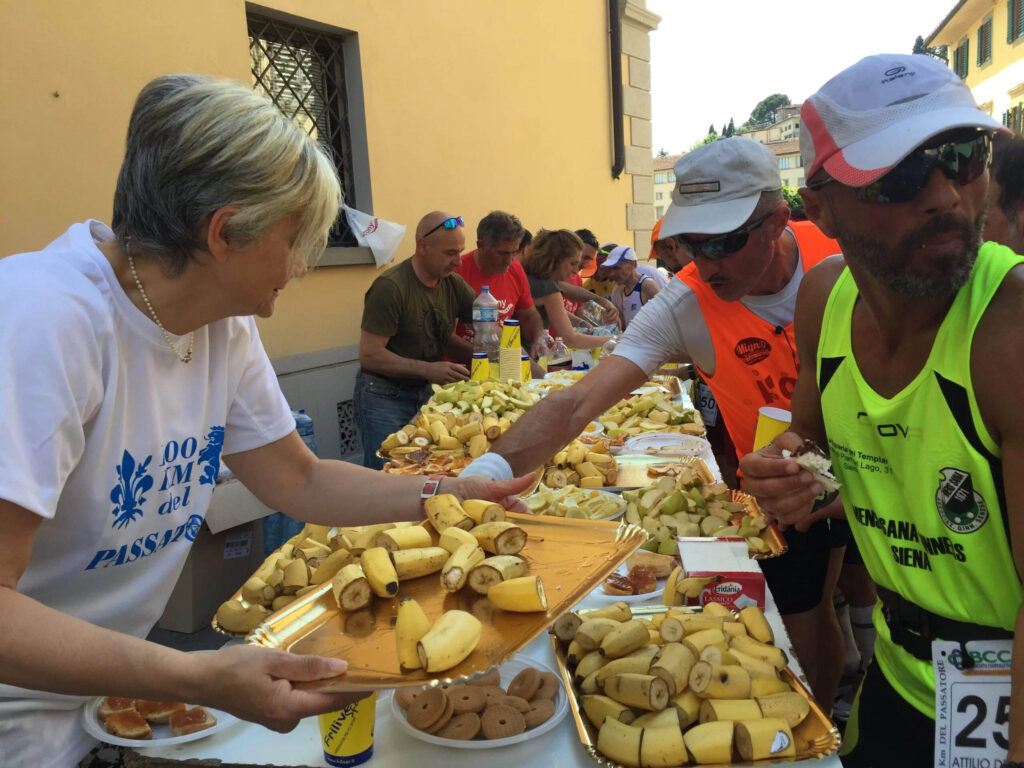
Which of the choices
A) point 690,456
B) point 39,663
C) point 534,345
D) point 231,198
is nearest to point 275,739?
point 39,663

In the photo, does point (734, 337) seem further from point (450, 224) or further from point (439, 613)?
point (450, 224)

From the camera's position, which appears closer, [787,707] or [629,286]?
[787,707]

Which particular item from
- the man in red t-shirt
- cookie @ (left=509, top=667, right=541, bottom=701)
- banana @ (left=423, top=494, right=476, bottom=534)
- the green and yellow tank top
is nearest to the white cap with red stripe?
the green and yellow tank top

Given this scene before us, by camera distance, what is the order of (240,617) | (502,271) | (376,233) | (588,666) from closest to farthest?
1. (588,666)
2. (240,617)
3. (502,271)
4. (376,233)

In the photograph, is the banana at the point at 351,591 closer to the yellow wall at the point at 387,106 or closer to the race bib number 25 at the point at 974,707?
the race bib number 25 at the point at 974,707

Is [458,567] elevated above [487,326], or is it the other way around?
[487,326]

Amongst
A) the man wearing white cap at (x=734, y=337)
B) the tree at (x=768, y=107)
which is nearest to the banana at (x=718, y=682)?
the man wearing white cap at (x=734, y=337)

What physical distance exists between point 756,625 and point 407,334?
4351mm

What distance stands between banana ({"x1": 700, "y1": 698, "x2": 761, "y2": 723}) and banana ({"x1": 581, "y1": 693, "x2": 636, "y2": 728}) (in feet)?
0.46

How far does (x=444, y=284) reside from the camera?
6.04 meters

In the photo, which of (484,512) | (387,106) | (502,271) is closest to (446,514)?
(484,512)

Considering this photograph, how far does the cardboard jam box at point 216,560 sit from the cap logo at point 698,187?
2.66 metres

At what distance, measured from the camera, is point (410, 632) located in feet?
4.32

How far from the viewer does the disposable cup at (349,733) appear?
4.69 ft
